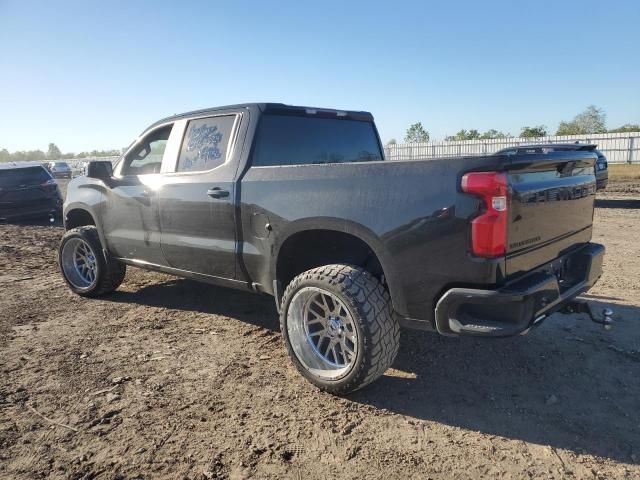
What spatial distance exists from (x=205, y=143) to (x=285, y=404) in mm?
2297

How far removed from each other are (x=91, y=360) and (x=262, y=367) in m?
1.39

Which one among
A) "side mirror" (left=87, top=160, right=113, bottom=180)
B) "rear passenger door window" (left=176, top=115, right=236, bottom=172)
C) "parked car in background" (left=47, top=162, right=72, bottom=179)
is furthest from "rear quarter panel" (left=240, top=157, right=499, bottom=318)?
"parked car in background" (left=47, top=162, right=72, bottom=179)

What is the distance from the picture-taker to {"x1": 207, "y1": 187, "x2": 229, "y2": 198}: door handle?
3677mm

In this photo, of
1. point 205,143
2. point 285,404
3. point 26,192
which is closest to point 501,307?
point 285,404

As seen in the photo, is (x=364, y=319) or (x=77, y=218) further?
(x=77, y=218)

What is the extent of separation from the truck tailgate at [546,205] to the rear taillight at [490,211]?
6cm

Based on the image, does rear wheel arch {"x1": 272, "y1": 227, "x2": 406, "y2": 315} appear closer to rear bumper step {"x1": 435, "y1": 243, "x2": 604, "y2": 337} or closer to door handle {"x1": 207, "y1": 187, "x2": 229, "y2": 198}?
rear bumper step {"x1": 435, "y1": 243, "x2": 604, "y2": 337}

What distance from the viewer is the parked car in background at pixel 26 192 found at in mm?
10836

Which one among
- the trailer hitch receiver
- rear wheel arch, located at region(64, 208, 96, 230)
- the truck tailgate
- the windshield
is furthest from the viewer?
the windshield

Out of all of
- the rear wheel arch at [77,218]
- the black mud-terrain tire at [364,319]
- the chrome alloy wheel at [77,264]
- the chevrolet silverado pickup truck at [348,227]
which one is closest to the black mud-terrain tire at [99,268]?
the chrome alloy wheel at [77,264]

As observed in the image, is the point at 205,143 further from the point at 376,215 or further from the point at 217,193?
the point at 376,215

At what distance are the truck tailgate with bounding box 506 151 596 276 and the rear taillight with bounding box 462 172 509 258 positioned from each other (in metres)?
0.06

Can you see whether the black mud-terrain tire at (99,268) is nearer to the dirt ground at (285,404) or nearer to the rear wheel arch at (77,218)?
the rear wheel arch at (77,218)

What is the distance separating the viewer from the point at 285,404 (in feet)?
9.87
